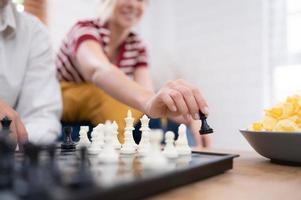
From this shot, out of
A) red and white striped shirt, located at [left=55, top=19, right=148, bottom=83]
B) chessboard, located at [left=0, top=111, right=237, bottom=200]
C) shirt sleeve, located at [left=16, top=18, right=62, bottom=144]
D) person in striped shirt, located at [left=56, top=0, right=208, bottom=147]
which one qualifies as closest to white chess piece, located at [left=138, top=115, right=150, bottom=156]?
chessboard, located at [left=0, top=111, right=237, bottom=200]

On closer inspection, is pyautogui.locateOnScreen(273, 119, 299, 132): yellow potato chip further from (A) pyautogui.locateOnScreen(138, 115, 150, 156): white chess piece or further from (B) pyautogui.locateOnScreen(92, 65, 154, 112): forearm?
(B) pyautogui.locateOnScreen(92, 65, 154, 112): forearm

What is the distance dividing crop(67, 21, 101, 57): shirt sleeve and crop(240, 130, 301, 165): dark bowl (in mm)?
1061

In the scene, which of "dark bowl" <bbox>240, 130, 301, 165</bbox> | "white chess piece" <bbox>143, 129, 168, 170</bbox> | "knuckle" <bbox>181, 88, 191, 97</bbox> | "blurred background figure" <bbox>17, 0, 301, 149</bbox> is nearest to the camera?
"white chess piece" <bbox>143, 129, 168, 170</bbox>

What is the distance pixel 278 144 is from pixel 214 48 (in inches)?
89.2

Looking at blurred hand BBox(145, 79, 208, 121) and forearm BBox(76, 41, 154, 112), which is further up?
forearm BBox(76, 41, 154, 112)

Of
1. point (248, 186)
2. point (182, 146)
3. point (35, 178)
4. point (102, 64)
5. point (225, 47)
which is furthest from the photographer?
point (225, 47)

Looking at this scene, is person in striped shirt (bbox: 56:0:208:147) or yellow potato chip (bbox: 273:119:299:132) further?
person in striped shirt (bbox: 56:0:208:147)

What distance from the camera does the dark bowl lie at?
760 mm

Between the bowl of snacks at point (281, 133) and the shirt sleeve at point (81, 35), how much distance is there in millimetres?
1055

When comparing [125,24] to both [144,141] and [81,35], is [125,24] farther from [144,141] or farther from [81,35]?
[144,141]

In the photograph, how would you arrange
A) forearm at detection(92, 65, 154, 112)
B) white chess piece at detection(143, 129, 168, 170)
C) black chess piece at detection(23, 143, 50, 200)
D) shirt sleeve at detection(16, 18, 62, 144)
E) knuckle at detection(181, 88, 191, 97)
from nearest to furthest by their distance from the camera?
1. black chess piece at detection(23, 143, 50, 200)
2. white chess piece at detection(143, 129, 168, 170)
3. knuckle at detection(181, 88, 191, 97)
4. forearm at detection(92, 65, 154, 112)
5. shirt sleeve at detection(16, 18, 62, 144)

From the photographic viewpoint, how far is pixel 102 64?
148 centimetres

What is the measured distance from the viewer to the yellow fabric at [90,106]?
183 cm

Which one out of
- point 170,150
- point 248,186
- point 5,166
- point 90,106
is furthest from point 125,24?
point 5,166
